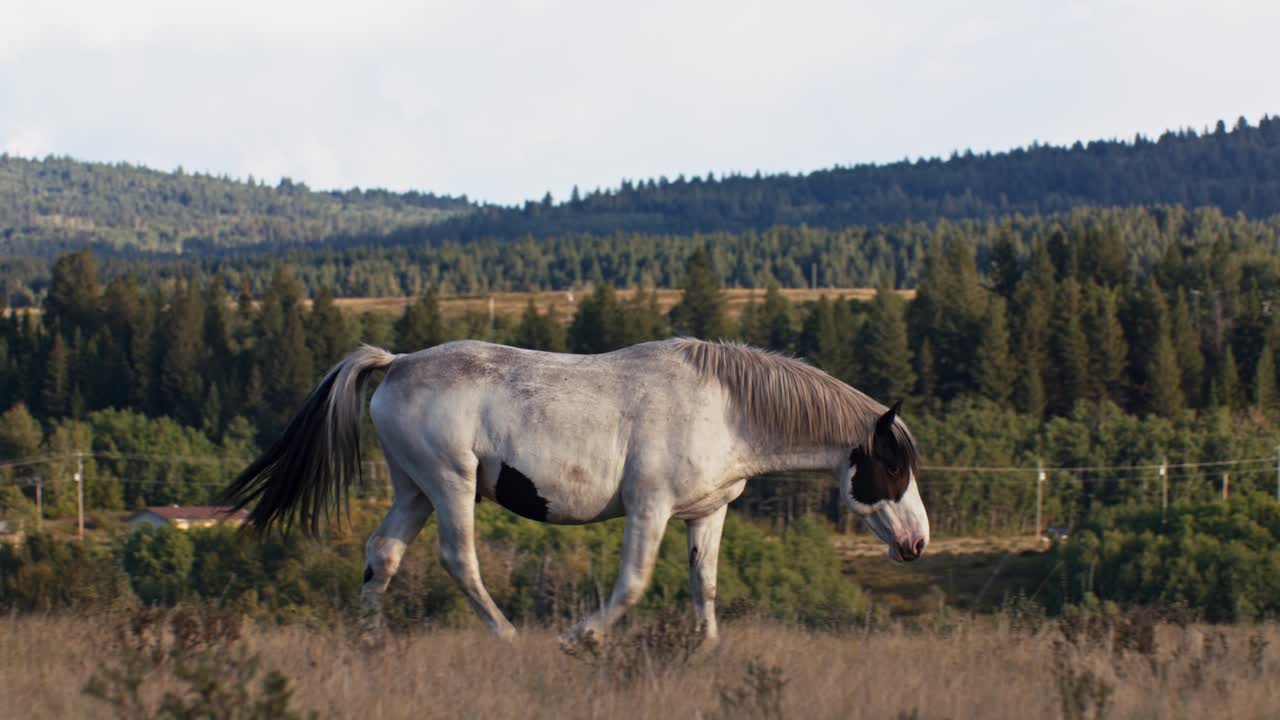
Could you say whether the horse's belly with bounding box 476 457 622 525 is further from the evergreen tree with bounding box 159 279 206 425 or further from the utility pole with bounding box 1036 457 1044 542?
the evergreen tree with bounding box 159 279 206 425

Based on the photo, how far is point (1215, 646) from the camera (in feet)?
25.9

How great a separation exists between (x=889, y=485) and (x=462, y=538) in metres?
2.59

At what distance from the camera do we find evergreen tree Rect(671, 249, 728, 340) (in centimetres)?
13962

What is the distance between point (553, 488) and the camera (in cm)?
813

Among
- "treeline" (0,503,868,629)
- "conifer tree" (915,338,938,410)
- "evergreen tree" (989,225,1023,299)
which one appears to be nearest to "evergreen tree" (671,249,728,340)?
"conifer tree" (915,338,938,410)

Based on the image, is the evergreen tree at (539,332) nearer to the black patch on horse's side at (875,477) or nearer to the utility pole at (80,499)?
the utility pole at (80,499)

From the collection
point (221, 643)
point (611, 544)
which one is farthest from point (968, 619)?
point (611, 544)

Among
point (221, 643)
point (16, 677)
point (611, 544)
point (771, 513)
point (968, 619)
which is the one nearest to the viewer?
point (16, 677)

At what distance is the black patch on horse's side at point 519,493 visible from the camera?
818 centimetres

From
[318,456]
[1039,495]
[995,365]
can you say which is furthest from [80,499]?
[318,456]

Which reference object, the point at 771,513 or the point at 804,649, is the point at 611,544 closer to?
the point at 771,513

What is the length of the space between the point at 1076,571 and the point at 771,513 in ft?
123

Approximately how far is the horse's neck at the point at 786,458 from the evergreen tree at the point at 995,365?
370 ft

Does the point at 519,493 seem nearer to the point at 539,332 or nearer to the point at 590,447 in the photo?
the point at 590,447
